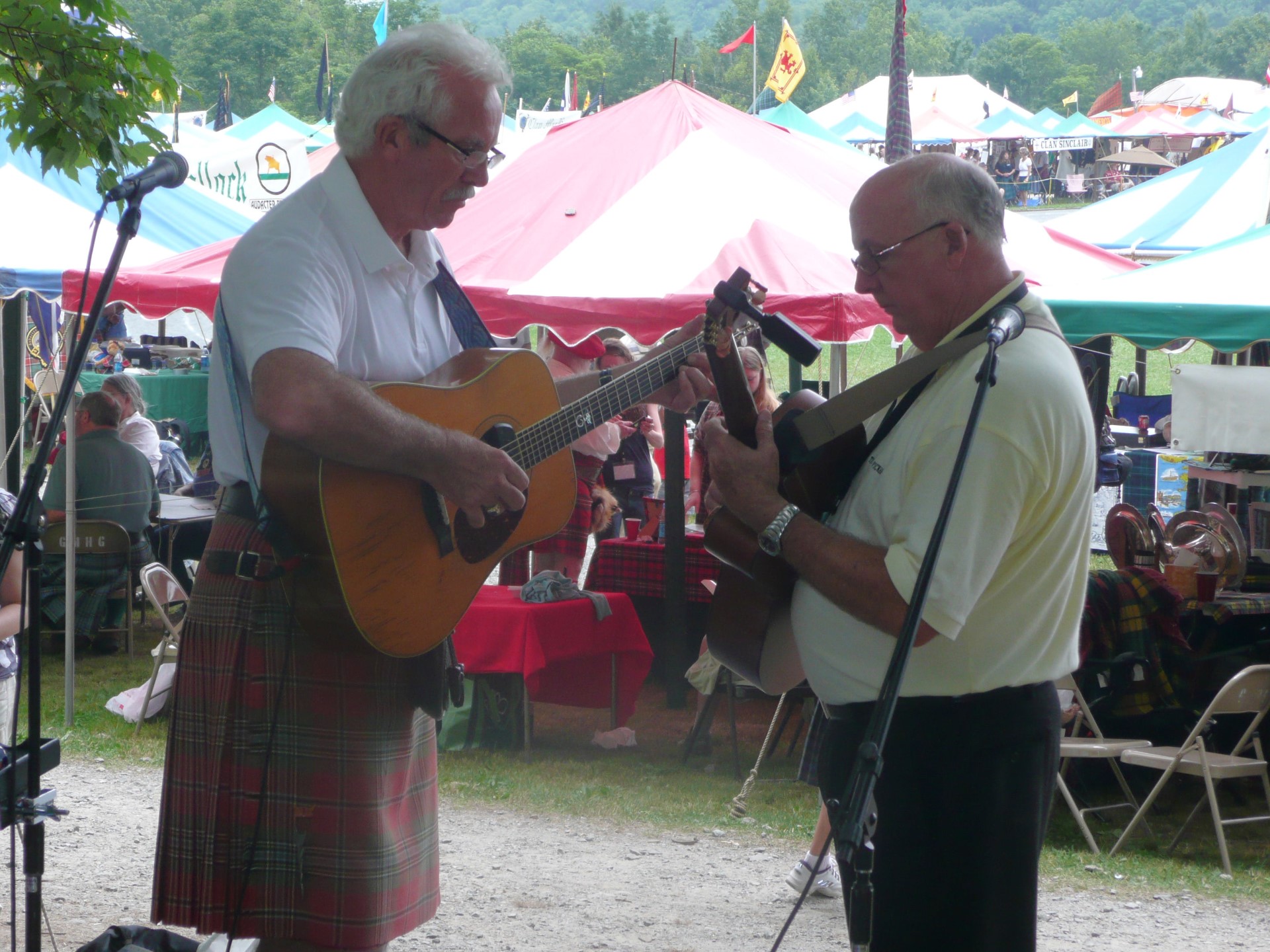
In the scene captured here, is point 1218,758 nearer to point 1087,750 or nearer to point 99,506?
point 1087,750

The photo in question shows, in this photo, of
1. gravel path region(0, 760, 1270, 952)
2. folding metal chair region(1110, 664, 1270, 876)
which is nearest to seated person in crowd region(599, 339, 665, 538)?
gravel path region(0, 760, 1270, 952)

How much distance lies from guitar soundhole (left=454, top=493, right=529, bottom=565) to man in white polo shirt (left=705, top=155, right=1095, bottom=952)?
0.50 meters

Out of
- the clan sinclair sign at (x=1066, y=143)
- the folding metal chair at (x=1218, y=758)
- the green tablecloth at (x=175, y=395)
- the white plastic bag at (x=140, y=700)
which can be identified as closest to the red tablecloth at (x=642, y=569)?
the white plastic bag at (x=140, y=700)

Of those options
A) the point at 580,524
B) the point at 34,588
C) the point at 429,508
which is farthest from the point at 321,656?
the point at 580,524

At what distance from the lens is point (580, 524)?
276 inches

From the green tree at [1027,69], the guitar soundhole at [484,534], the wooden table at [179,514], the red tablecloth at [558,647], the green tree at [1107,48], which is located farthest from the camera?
the green tree at [1107,48]

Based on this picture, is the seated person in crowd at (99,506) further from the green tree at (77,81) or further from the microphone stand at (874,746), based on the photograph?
the microphone stand at (874,746)

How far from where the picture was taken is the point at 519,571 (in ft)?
22.9

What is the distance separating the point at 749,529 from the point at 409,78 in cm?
90

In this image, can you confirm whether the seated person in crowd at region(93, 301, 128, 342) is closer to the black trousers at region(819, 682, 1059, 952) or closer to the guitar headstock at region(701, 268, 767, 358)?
the guitar headstock at region(701, 268, 767, 358)

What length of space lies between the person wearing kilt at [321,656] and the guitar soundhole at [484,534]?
0.11m

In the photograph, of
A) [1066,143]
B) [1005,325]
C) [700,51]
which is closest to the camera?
[1005,325]

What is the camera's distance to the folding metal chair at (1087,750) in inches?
195

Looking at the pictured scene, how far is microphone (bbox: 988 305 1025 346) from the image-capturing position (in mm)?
1629
